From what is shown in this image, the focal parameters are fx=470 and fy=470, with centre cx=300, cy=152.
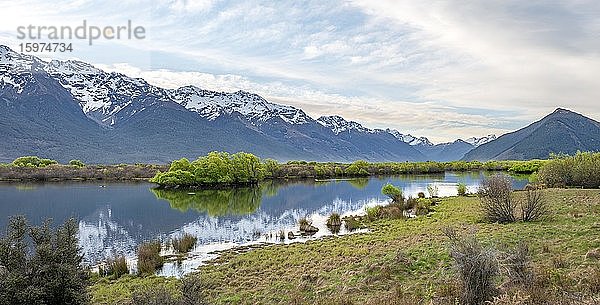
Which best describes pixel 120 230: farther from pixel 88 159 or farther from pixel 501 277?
pixel 88 159

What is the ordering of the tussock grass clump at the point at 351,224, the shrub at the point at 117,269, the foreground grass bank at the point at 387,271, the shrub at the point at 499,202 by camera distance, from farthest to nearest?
the tussock grass clump at the point at 351,224 → the shrub at the point at 499,202 → the shrub at the point at 117,269 → the foreground grass bank at the point at 387,271

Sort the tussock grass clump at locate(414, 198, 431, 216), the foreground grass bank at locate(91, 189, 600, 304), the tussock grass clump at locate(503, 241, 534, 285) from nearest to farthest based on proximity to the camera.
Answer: the tussock grass clump at locate(503, 241, 534, 285), the foreground grass bank at locate(91, 189, 600, 304), the tussock grass clump at locate(414, 198, 431, 216)

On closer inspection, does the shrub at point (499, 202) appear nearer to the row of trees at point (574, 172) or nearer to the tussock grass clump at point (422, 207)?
the tussock grass clump at point (422, 207)

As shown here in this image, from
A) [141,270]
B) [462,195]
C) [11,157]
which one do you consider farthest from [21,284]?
[11,157]

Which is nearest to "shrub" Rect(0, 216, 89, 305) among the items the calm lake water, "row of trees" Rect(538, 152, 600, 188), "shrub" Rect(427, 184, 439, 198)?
the calm lake water

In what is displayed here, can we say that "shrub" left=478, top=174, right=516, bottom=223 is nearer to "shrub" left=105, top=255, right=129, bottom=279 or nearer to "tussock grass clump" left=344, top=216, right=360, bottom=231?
"tussock grass clump" left=344, top=216, right=360, bottom=231

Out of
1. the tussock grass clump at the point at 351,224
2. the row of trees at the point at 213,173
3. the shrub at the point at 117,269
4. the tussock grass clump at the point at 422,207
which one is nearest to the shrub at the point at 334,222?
the tussock grass clump at the point at 351,224

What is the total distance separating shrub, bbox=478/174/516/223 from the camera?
80.9ft

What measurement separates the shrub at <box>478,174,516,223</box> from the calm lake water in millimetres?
9689

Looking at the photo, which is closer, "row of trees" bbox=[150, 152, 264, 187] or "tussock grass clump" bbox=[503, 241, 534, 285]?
"tussock grass clump" bbox=[503, 241, 534, 285]

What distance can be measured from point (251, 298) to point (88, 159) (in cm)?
19352

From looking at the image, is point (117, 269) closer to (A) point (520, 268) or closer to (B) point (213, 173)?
(A) point (520, 268)

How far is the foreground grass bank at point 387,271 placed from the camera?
36.4 ft

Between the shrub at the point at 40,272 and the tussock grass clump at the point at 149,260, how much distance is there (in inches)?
287
